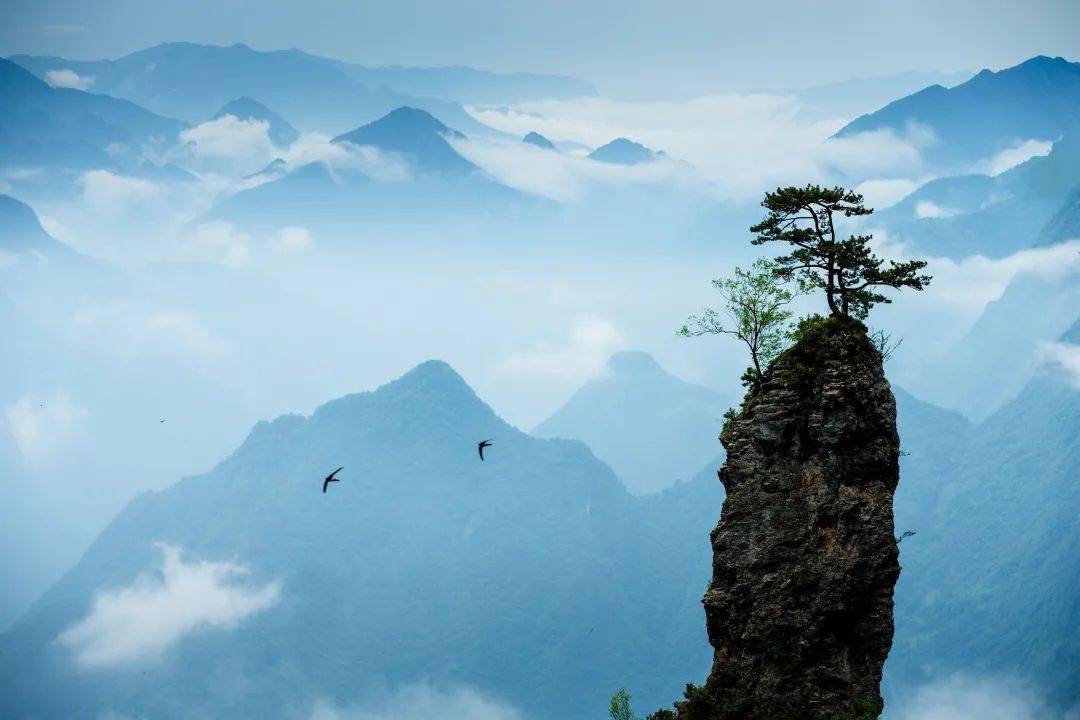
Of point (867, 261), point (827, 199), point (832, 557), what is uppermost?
point (827, 199)

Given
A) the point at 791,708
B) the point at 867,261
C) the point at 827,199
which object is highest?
the point at 827,199

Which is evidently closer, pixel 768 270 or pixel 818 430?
pixel 818 430

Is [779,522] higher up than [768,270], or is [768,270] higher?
[768,270]

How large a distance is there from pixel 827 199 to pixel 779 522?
14694mm

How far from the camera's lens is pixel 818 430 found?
40062mm

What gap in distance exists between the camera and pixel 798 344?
41.8 m

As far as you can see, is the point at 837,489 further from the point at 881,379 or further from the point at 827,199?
the point at 827,199

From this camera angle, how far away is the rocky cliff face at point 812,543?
3975 centimetres

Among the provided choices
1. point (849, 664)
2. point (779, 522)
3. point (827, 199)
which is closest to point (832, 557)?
point (779, 522)

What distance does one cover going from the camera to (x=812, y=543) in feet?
132

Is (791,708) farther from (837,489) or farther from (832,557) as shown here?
(837,489)

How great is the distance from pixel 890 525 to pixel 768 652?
780 cm

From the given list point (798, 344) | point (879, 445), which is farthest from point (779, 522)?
point (798, 344)

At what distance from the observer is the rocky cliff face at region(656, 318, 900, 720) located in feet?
130
